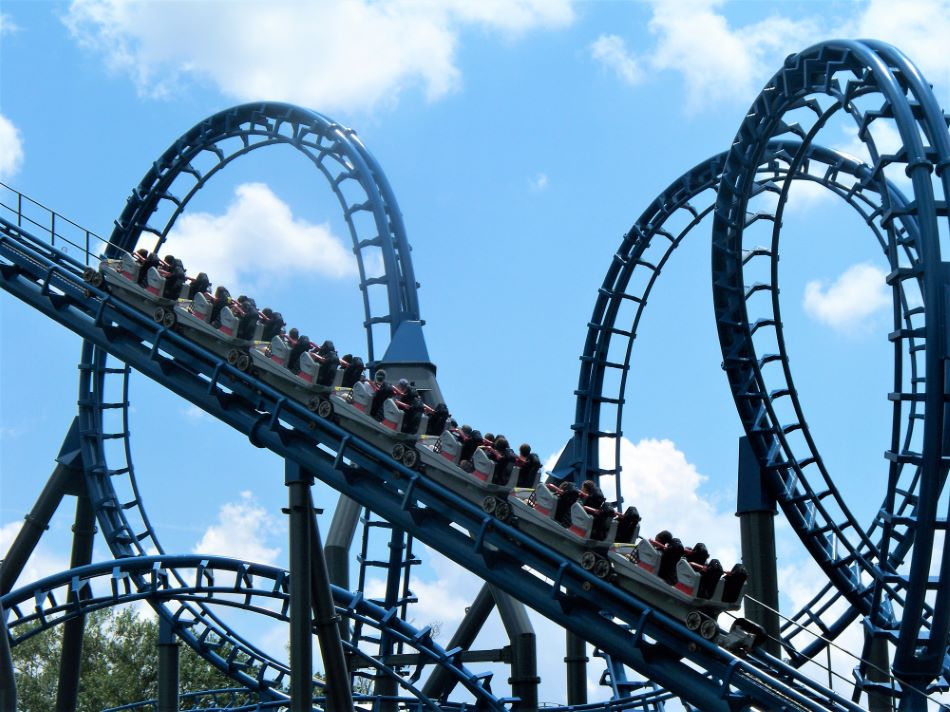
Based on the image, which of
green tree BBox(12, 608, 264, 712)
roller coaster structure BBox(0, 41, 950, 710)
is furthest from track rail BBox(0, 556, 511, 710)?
green tree BBox(12, 608, 264, 712)

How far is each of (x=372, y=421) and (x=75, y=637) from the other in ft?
21.5

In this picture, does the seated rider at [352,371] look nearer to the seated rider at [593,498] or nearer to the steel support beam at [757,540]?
the seated rider at [593,498]

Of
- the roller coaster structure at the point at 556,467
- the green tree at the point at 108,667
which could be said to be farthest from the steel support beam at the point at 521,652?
the green tree at the point at 108,667

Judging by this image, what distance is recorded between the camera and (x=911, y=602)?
8312mm

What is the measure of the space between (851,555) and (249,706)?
22.8 feet

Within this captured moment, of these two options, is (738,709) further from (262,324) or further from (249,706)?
(249,706)

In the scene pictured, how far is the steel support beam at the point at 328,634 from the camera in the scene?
9938 mm

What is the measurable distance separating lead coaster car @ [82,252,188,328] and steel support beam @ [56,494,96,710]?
3738mm

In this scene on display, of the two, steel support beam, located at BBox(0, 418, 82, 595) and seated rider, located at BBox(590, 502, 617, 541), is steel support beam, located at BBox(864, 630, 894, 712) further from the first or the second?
steel support beam, located at BBox(0, 418, 82, 595)

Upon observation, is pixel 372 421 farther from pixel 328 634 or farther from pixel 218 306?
pixel 218 306

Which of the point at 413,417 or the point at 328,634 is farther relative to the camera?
the point at 328,634

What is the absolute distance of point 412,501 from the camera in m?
9.54

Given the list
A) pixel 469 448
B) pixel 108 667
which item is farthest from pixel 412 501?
pixel 108 667

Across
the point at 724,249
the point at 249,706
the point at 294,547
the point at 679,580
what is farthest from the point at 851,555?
the point at 249,706
